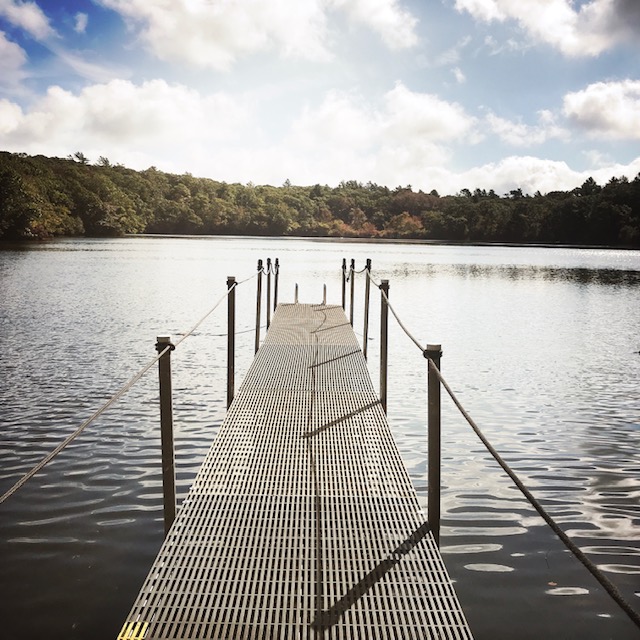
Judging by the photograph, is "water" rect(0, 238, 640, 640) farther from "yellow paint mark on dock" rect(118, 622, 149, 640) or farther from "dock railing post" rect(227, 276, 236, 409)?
"yellow paint mark on dock" rect(118, 622, 149, 640)

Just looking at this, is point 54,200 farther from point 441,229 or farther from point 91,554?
point 91,554

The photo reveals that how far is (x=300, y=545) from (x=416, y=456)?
3298mm

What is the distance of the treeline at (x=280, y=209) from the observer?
84.6m

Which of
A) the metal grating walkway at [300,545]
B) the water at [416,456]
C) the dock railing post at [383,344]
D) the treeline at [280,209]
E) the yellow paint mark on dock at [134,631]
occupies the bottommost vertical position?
the water at [416,456]

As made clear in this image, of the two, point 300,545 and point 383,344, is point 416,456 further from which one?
point 300,545

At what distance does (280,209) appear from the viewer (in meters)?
133

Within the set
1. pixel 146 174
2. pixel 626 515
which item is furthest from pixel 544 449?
pixel 146 174

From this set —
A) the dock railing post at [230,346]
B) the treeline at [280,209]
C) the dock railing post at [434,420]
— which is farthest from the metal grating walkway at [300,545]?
the treeline at [280,209]

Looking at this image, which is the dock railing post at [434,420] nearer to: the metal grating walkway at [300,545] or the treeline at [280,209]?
the metal grating walkway at [300,545]

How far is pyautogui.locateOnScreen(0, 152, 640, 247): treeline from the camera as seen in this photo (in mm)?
84562

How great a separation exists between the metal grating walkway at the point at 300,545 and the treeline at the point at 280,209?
226 ft

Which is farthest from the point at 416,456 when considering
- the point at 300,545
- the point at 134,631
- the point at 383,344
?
the point at 134,631

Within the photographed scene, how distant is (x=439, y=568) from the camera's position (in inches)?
147

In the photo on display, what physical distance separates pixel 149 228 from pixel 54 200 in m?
33.5
